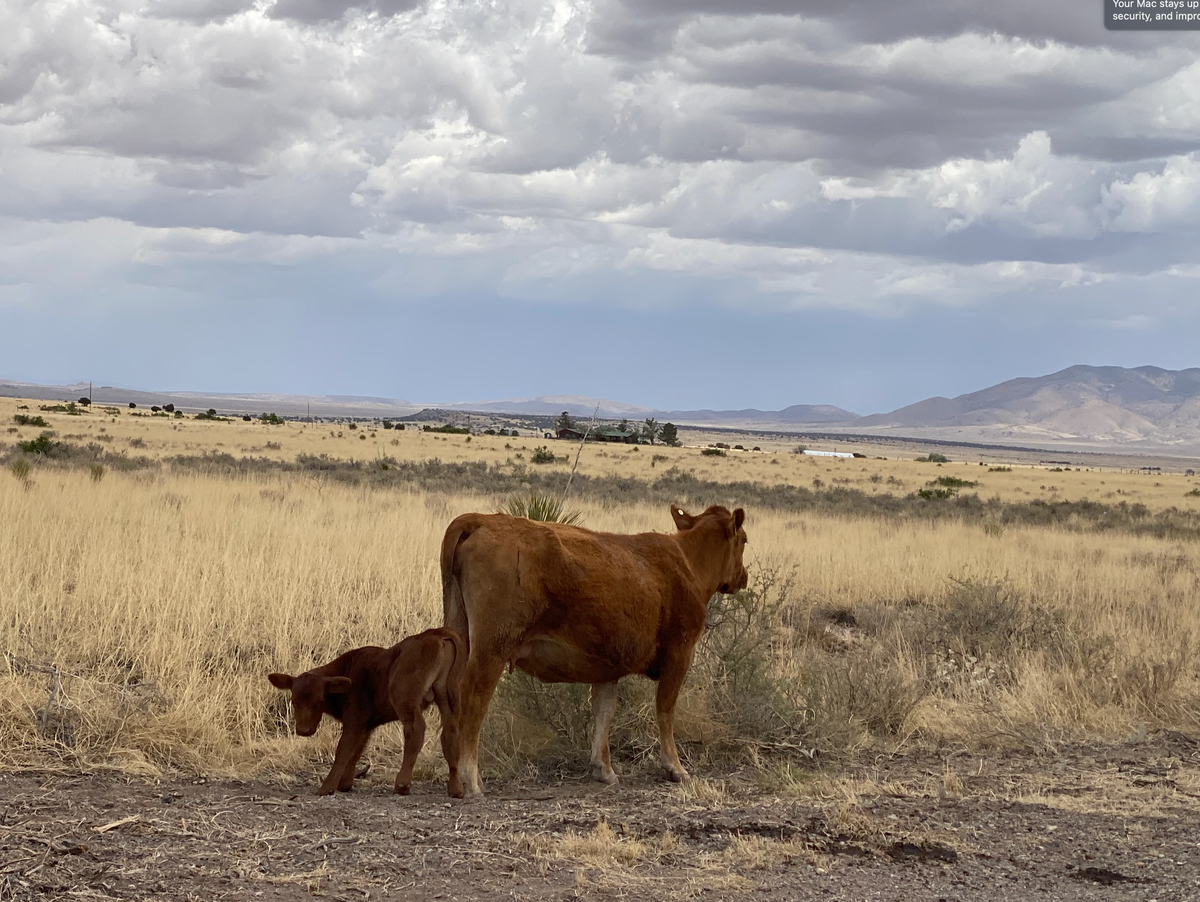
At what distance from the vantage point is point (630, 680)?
23.6ft

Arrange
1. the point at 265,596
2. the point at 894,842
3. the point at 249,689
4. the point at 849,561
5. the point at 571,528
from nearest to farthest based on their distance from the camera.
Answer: the point at 894,842 < the point at 571,528 < the point at 249,689 < the point at 265,596 < the point at 849,561

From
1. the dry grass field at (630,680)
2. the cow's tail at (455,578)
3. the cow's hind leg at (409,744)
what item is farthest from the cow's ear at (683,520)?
the cow's hind leg at (409,744)

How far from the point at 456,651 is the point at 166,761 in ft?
6.35

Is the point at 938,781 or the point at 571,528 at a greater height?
the point at 571,528

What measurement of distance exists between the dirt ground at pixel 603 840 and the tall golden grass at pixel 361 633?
2.44 ft

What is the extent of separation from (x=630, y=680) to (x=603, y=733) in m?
0.88

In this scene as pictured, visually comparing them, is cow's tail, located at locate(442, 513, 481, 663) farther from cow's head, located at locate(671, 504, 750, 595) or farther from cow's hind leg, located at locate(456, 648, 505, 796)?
cow's head, located at locate(671, 504, 750, 595)

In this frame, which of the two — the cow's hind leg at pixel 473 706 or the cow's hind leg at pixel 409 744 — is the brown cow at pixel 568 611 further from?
the cow's hind leg at pixel 409 744

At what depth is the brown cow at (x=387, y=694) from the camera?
5.51 metres

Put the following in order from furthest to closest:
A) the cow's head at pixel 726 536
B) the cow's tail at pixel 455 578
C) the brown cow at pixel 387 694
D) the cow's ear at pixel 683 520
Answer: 1. the cow's ear at pixel 683 520
2. the cow's head at pixel 726 536
3. the cow's tail at pixel 455 578
4. the brown cow at pixel 387 694

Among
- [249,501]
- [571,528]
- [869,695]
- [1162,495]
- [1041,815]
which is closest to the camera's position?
[1041,815]

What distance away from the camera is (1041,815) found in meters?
5.62

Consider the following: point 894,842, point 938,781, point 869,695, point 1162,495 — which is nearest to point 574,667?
point 894,842

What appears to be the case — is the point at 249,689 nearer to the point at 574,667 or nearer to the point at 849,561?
the point at 574,667
